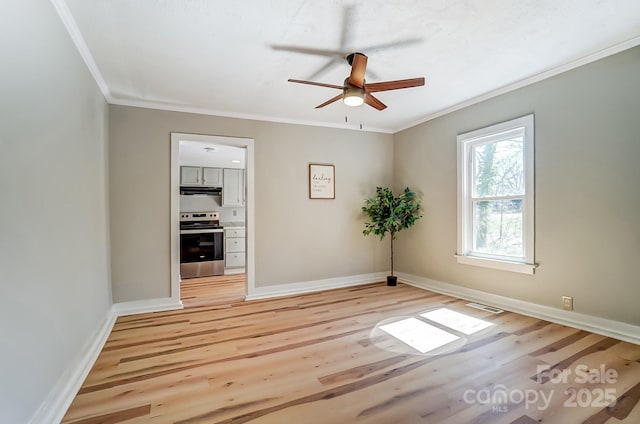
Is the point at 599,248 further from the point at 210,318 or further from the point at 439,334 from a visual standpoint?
the point at 210,318

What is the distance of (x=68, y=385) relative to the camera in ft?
6.13

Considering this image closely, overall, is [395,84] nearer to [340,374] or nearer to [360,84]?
[360,84]

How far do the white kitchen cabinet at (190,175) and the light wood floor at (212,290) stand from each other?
86.6 inches

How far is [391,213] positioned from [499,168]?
1499mm

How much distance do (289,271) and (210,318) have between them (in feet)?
4.25

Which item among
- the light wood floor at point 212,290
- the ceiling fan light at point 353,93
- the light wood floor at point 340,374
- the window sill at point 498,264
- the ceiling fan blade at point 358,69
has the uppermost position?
the ceiling fan blade at point 358,69

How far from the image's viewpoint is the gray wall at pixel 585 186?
251cm

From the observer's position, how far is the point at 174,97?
347cm

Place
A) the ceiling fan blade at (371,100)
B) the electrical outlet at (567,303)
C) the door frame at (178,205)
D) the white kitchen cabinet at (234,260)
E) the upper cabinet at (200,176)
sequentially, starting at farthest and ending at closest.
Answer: the upper cabinet at (200,176)
the white kitchen cabinet at (234,260)
the door frame at (178,205)
the electrical outlet at (567,303)
the ceiling fan blade at (371,100)

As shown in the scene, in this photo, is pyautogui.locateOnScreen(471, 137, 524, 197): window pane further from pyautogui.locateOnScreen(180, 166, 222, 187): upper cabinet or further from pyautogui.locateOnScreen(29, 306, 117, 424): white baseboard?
pyautogui.locateOnScreen(180, 166, 222, 187): upper cabinet

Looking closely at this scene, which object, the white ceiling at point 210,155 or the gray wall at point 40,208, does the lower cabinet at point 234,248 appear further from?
the gray wall at point 40,208

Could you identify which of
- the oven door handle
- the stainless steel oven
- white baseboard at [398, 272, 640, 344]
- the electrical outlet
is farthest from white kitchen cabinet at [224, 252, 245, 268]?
the electrical outlet

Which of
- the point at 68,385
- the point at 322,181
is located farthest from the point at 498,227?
the point at 68,385

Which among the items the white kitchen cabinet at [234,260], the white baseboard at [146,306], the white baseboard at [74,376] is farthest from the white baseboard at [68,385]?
the white kitchen cabinet at [234,260]
